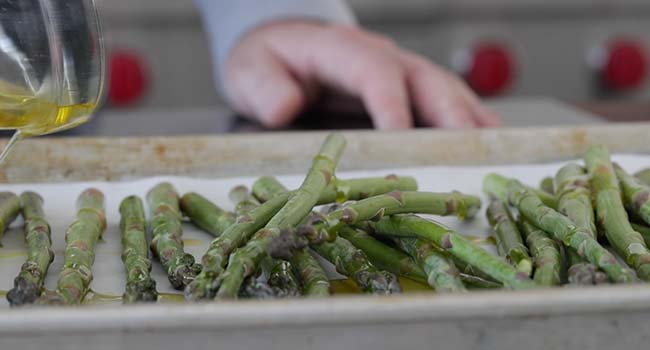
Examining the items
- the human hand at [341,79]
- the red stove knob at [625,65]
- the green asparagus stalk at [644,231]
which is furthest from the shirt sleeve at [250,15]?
the red stove knob at [625,65]

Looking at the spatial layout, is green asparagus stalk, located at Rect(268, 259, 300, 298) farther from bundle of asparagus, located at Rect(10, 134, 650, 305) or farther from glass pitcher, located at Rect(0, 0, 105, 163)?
glass pitcher, located at Rect(0, 0, 105, 163)

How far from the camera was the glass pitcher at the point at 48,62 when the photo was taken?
2.49 feet

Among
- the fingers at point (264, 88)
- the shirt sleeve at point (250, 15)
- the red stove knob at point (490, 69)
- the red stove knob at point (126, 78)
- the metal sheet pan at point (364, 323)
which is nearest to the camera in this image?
the metal sheet pan at point (364, 323)

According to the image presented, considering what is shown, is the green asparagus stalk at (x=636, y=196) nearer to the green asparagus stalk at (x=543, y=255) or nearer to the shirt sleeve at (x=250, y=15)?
the green asparagus stalk at (x=543, y=255)

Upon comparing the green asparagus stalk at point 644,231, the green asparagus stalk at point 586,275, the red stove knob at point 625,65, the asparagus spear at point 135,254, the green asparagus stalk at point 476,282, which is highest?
the red stove knob at point 625,65

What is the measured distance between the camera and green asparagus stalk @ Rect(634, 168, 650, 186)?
0.98 m

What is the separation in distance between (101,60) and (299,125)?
674 millimetres

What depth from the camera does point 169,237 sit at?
84 cm

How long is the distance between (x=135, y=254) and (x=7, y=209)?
0.64ft

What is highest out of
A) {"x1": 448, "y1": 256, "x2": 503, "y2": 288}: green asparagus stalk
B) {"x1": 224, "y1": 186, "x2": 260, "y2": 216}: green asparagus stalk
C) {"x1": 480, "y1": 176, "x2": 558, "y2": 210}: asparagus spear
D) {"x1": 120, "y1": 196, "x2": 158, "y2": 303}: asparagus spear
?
{"x1": 480, "y1": 176, "x2": 558, "y2": 210}: asparagus spear

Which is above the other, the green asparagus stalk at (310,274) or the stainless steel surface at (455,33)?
the stainless steel surface at (455,33)


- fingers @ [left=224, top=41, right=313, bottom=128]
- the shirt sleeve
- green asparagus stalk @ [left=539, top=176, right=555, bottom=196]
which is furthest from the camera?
the shirt sleeve

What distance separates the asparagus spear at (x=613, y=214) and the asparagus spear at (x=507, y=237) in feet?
0.27

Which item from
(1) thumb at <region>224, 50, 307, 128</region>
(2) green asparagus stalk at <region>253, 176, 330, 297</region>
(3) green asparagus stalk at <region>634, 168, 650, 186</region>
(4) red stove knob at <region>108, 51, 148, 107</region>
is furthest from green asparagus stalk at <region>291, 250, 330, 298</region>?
(4) red stove knob at <region>108, 51, 148, 107</region>
